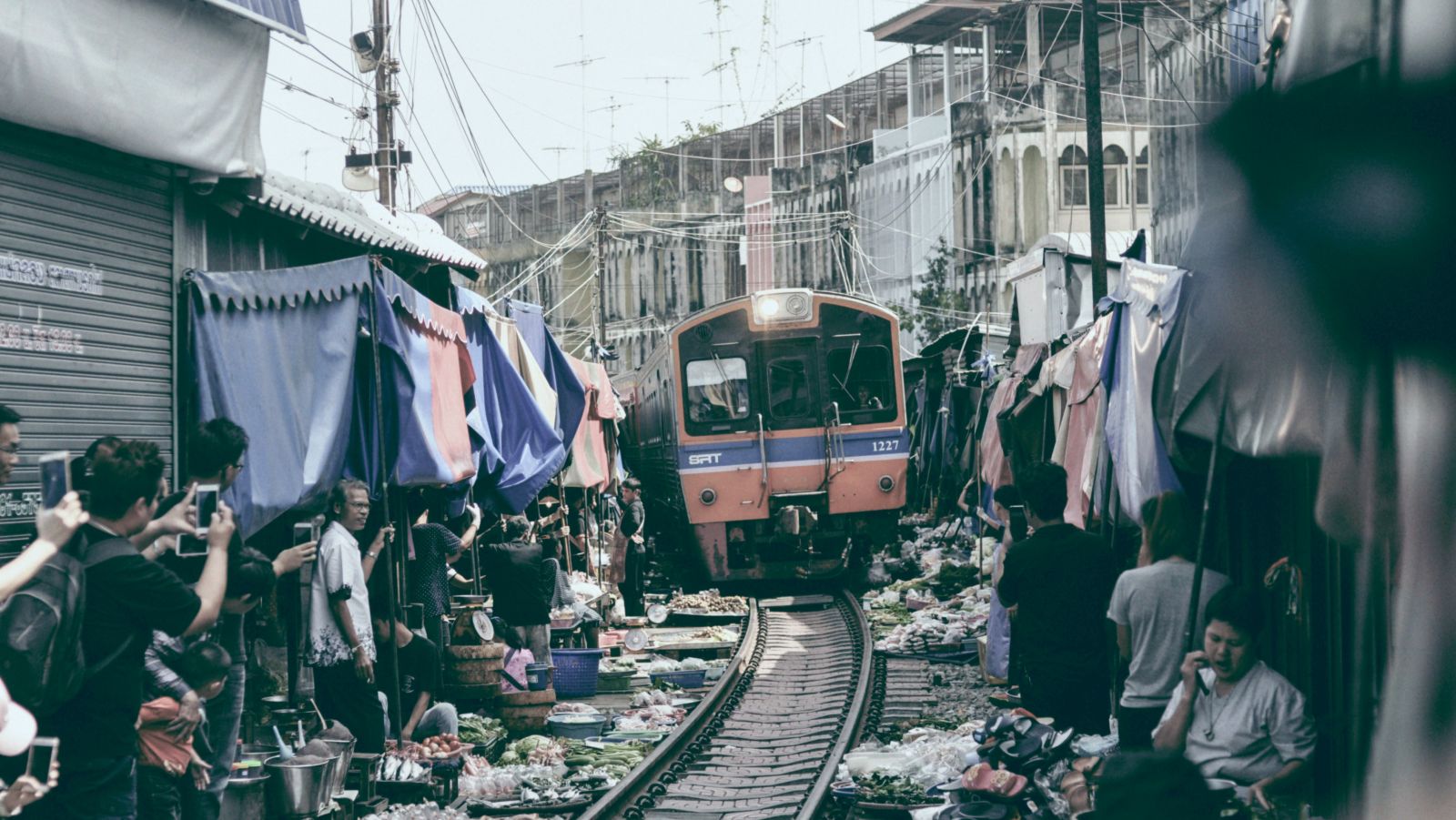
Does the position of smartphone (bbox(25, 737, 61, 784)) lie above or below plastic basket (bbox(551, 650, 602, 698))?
above

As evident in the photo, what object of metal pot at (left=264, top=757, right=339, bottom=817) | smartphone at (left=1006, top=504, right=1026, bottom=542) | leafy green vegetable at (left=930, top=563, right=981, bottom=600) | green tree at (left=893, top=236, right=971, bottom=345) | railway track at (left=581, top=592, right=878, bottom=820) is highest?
green tree at (left=893, top=236, right=971, bottom=345)

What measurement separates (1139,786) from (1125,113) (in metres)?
32.5

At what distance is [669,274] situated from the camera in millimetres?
52281

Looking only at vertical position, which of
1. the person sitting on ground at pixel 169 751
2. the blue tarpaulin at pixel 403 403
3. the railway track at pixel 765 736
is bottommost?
the railway track at pixel 765 736

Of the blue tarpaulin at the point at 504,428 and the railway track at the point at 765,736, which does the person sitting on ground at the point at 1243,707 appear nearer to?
the railway track at the point at 765,736

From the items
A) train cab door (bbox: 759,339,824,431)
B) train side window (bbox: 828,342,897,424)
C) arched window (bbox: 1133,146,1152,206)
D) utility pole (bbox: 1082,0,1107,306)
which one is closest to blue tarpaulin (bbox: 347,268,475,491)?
utility pole (bbox: 1082,0,1107,306)

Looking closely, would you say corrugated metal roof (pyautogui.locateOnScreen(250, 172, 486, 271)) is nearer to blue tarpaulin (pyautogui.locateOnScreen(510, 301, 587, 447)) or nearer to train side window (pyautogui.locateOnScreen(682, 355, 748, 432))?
blue tarpaulin (pyautogui.locateOnScreen(510, 301, 587, 447))

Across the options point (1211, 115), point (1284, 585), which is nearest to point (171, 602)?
point (1211, 115)

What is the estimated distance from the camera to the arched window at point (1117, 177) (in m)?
34.9

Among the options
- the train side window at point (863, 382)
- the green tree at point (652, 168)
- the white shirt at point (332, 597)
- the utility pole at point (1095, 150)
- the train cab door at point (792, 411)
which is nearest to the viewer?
the white shirt at point (332, 597)

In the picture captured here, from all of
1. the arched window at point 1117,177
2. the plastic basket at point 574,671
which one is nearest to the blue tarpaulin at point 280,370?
the plastic basket at point 574,671

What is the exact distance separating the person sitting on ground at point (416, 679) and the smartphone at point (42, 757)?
178 inches

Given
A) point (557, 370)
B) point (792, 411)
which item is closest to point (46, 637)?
point (557, 370)

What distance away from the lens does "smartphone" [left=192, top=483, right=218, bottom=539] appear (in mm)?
5426
